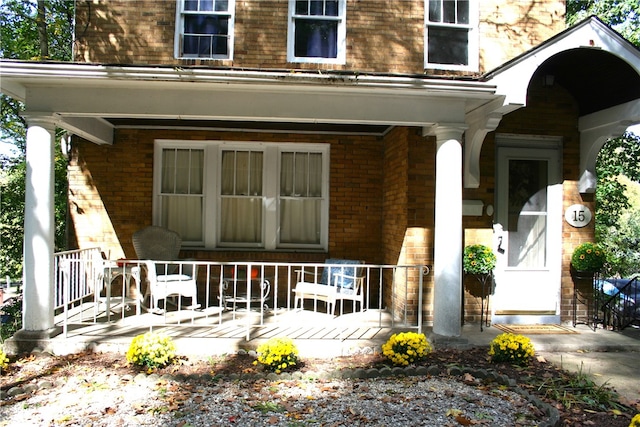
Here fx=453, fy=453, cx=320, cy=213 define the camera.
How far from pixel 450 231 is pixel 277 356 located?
8.37 ft

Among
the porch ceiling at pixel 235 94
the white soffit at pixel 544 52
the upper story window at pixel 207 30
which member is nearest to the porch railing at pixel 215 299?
the porch ceiling at pixel 235 94

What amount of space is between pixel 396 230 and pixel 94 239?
198 inches

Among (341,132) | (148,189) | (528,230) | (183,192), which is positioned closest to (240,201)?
(183,192)

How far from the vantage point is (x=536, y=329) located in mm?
6426

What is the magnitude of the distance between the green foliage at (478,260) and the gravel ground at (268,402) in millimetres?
1859

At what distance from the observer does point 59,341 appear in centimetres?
533

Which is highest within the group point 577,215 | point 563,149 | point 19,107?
point 19,107

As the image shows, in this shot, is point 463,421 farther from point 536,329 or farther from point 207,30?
point 207,30

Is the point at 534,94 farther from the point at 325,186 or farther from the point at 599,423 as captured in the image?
the point at 599,423

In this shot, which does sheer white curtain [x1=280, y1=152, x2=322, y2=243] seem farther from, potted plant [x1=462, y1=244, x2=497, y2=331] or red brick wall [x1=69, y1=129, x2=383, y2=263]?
potted plant [x1=462, y1=244, x2=497, y2=331]

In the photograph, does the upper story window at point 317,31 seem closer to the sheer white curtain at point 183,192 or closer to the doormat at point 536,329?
the sheer white curtain at point 183,192

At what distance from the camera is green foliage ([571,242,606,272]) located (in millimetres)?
6391

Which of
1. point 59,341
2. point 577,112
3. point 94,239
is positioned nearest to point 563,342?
point 577,112

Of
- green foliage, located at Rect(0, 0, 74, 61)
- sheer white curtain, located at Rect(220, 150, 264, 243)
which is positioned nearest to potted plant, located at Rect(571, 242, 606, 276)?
sheer white curtain, located at Rect(220, 150, 264, 243)
